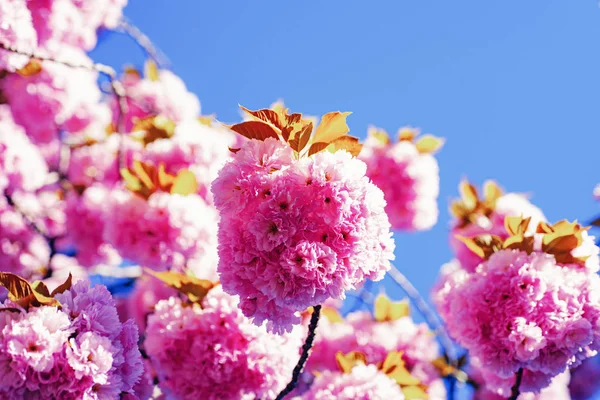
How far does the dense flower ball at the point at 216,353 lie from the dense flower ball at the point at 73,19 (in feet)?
5.98

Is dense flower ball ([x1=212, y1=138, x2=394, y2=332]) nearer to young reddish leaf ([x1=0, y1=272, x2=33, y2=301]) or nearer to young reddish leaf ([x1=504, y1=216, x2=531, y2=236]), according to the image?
young reddish leaf ([x1=0, y1=272, x2=33, y2=301])

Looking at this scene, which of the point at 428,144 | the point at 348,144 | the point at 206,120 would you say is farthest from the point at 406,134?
the point at 348,144

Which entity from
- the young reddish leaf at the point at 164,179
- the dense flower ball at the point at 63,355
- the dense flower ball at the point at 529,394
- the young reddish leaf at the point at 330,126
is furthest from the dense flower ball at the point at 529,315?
the dense flower ball at the point at 529,394

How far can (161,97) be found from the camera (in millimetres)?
4000

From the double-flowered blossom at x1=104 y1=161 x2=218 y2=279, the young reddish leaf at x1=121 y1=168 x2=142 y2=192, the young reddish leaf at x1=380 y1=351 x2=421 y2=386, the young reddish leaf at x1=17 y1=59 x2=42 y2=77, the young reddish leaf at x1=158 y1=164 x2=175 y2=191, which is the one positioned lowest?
the young reddish leaf at x1=380 y1=351 x2=421 y2=386

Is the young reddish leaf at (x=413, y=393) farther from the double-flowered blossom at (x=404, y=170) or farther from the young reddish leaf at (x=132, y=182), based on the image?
the double-flowered blossom at (x=404, y=170)

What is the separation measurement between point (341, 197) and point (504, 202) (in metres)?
2.16

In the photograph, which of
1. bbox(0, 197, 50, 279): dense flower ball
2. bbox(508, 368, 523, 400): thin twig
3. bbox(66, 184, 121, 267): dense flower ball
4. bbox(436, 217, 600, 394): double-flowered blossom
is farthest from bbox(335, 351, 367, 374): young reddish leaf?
bbox(0, 197, 50, 279): dense flower ball

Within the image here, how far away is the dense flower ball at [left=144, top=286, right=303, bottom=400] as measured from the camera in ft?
6.44

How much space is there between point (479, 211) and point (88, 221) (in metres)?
2.21

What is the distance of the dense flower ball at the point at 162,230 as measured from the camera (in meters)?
2.64

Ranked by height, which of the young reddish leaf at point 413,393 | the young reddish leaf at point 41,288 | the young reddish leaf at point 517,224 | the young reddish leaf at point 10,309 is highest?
the young reddish leaf at point 517,224

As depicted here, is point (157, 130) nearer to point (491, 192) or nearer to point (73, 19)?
point (73, 19)

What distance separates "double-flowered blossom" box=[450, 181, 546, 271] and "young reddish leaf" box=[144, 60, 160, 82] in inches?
84.2
